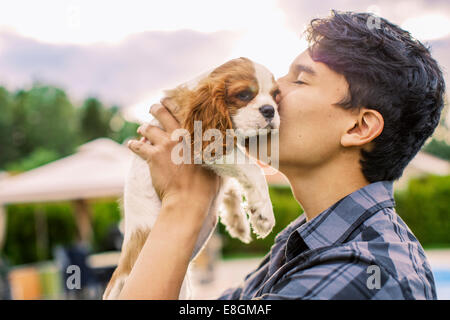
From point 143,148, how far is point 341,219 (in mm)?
988

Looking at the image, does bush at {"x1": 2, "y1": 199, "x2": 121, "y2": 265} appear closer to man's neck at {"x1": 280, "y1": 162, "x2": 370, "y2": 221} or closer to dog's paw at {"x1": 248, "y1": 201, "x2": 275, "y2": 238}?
dog's paw at {"x1": 248, "y1": 201, "x2": 275, "y2": 238}

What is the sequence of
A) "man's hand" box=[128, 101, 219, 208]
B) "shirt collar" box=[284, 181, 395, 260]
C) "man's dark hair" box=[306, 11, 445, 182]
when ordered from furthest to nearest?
"man's hand" box=[128, 101, 219, 208]
"man's dark hair" box=[306, 11, 445, 182]
"shirt collar" box=[284, 181, 395, 260]

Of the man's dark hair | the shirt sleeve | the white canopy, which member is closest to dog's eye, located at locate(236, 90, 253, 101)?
the man's dark hair

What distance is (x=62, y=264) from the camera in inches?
338

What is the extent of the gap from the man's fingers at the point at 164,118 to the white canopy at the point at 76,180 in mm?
5485

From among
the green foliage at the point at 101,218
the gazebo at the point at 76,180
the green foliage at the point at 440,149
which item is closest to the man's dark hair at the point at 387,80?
the gazebo at the point at 76,180

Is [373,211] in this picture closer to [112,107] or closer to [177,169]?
[177,169]

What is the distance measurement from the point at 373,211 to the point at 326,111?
0.45 meters

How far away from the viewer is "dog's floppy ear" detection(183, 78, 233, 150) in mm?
2240

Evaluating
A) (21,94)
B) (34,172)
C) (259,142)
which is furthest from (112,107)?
(259,142)

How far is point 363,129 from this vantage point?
5.91 ft

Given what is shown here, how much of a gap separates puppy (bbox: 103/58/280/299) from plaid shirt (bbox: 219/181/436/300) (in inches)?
23.6

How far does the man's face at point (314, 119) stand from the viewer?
180 cm
